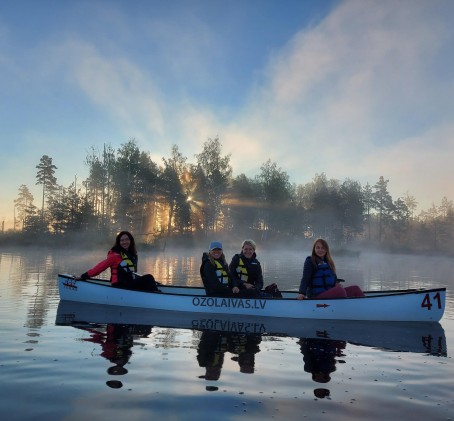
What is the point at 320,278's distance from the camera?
34.2ft

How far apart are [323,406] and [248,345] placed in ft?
9.99

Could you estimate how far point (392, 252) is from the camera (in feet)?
235

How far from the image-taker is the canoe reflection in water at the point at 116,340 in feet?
19.0

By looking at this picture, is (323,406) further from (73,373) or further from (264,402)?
(73,373)

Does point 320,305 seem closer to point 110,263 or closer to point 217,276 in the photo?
point 217,276

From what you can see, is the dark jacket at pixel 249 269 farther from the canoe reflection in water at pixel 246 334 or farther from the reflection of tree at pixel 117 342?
the reflection of tree at pixel 117 342

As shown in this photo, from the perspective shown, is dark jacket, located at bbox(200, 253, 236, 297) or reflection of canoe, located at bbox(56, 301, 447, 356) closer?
reflection of canoe, located at bbox(56, 301, 447, 356)

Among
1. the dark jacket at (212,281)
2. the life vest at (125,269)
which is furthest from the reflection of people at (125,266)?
the dark jacket at (212,281)

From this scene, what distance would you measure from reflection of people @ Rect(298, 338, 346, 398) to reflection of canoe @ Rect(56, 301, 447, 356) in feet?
1.52

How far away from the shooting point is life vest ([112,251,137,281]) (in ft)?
37.6

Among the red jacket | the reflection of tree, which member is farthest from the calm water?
the red jacket

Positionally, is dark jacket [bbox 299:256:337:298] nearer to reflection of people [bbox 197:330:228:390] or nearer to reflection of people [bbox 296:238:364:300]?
reflection of people [bbox 296:238:364:300]

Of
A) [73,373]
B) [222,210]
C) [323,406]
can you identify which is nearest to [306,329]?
[323,406]

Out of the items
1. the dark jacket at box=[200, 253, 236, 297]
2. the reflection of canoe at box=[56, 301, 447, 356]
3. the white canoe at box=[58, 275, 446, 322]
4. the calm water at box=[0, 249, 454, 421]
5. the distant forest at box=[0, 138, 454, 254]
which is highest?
the distant forest at box=[0, 138, 454, 254]
